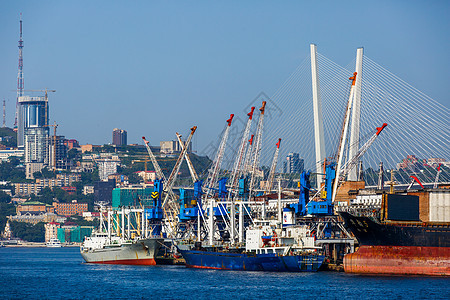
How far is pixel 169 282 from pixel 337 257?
2200 cm

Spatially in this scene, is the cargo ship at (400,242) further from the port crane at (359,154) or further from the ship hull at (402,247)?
the port crane at (359,154)

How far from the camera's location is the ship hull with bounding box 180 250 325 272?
279 feet

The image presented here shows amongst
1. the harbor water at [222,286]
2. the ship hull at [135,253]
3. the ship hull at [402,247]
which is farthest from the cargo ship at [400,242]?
the ship hull at [135,253]

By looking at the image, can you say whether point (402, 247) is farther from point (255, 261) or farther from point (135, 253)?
point (135, 253)

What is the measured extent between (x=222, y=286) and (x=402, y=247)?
672 inches

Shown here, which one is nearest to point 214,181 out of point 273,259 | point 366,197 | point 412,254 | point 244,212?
point 244,212

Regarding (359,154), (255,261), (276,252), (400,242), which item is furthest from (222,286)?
(359,154)

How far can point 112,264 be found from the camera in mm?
115062

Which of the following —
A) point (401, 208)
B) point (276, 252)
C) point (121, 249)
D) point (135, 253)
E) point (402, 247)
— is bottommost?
point (135, 253)

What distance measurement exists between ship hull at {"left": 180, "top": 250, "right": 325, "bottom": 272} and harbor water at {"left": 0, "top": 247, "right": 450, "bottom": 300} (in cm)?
129

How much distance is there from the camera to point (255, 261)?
8838 centimetres

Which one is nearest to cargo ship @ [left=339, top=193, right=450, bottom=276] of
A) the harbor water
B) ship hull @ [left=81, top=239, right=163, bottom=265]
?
the harbor water

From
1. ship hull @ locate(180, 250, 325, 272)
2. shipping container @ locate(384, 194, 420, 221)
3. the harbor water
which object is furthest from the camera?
ship hull @ locate(180, 250, 325, 272)

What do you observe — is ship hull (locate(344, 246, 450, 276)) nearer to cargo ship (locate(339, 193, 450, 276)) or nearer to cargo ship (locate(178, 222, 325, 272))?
cargo ship (locate(339, 193, 450, 276))
